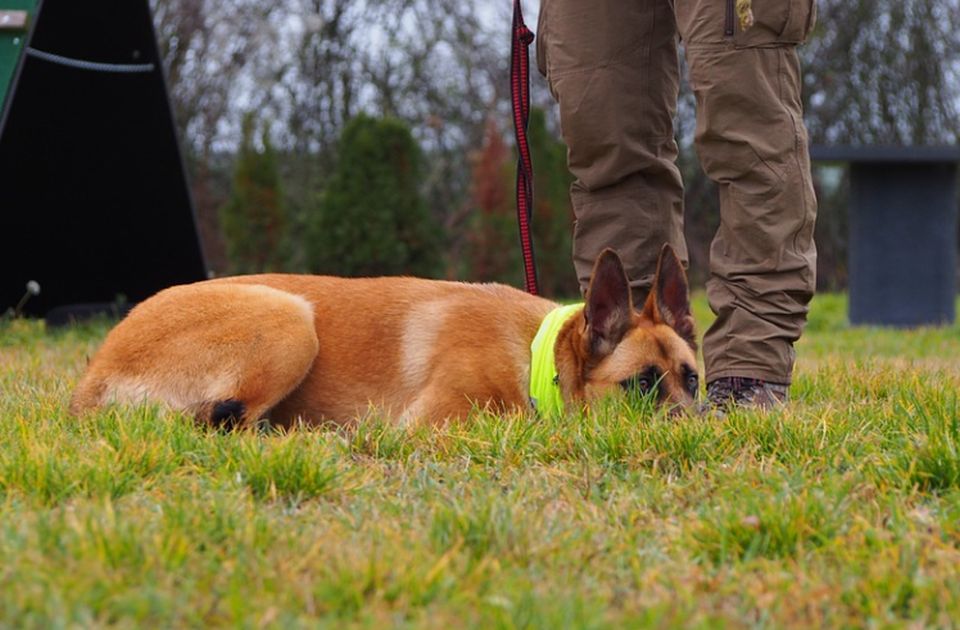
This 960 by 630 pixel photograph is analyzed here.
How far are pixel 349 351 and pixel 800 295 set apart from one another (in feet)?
5.43

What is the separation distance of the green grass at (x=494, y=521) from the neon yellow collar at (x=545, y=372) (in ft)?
1.02

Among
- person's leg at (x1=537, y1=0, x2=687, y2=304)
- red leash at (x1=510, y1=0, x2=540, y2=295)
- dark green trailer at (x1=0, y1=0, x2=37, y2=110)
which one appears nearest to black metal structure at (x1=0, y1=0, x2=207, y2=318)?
dark green trailer at (x1=0, y1=0, x2=37, y2=110)

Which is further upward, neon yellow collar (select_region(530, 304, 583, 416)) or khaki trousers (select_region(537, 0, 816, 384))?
khaki trousers (select_region(537, 0, 816, 384))

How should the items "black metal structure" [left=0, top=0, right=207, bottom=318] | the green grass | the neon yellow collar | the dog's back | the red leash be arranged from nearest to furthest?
the green grass < the dog's back < the neon yellow collar < the red leash < "black metal structure" [left=0, top=0, right=207, bottom=318]

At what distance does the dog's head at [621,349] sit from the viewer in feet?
12.0

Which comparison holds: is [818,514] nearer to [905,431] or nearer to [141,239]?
[905,431]

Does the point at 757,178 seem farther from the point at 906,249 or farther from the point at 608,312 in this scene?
the point at 906,249

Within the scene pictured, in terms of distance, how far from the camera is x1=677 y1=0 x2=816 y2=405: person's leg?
371 centimetres

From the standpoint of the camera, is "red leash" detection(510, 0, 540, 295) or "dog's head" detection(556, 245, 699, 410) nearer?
"dog's head" detection(556, 245, 699, 410)

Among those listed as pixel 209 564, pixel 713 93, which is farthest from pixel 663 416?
pixel 209 564

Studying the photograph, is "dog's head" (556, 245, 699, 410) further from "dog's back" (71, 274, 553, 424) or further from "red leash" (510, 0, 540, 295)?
"red leash" (510, 0, 540, 295)

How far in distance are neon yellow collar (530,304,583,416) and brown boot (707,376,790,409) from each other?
56cm

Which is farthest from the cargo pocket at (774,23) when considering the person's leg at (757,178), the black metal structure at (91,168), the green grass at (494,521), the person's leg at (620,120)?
the black metal structure at (91,168)

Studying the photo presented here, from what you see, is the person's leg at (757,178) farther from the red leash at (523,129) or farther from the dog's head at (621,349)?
the red leash at (523,129)
